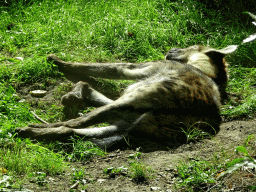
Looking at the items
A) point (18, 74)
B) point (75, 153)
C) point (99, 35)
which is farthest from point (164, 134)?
point (99, 35)

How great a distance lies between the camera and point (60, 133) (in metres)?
3.22

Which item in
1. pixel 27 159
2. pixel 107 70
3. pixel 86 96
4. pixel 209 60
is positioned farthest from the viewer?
pixel 209 60

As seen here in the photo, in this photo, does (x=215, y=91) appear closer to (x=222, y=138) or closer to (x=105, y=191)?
(x=222, y=138)

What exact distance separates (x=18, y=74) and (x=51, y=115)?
90cm

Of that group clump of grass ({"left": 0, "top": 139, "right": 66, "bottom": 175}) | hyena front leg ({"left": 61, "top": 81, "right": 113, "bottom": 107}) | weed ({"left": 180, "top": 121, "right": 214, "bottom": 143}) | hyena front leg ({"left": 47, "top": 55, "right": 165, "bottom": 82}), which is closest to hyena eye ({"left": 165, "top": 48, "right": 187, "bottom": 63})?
hyena front leg ({"left": 47, "top": 55, "right": 165, "bottom": 82})

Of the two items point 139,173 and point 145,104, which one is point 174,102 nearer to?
point 145,104

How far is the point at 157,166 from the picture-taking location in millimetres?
2889

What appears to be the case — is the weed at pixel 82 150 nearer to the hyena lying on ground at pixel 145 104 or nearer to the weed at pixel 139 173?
the hyena lying on ground at pixel 145 104

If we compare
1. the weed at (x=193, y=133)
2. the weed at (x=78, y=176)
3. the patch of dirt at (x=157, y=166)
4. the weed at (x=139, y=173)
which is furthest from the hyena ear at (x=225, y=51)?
the weed at (x=78, y=176)

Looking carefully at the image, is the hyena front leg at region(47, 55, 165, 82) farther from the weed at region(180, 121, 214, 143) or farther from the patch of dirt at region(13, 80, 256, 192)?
the patch of dirt at region(13, 80, 256, 192)

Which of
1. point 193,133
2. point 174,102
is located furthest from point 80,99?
point 193,133

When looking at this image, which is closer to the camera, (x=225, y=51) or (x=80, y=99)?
(x=80, y=99)

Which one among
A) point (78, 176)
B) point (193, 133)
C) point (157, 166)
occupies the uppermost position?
point (78, 176)

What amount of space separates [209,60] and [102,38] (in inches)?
68.3
